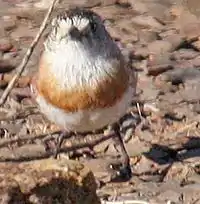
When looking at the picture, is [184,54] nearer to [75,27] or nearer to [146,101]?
[146,101]

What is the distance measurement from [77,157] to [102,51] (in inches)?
25.0

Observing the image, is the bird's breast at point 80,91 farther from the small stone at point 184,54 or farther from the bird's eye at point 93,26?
the small stone at point 184,54

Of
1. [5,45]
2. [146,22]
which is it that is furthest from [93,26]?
[146,22]

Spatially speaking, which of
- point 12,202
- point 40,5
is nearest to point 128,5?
point 40,5

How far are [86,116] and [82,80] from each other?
0.59 ft

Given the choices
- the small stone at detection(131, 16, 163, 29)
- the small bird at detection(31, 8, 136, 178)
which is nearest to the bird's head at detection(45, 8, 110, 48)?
the small bird at detection(31, 8, 136, 178)

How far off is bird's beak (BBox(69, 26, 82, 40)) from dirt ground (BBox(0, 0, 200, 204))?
724mm

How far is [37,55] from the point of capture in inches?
260

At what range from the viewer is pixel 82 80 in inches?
196

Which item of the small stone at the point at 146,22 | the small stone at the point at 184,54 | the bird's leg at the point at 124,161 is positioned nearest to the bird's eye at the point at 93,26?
the bird's leg at the point at 124,161

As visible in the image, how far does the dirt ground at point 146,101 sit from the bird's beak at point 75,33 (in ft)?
2.37

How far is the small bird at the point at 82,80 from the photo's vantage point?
4918 mm

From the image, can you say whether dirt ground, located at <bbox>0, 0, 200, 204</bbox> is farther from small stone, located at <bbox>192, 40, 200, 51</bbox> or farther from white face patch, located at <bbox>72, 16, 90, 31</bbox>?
white face patch, located at <bbox>72, 16, 90, 31</bbox>

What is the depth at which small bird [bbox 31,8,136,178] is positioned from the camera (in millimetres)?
4918
